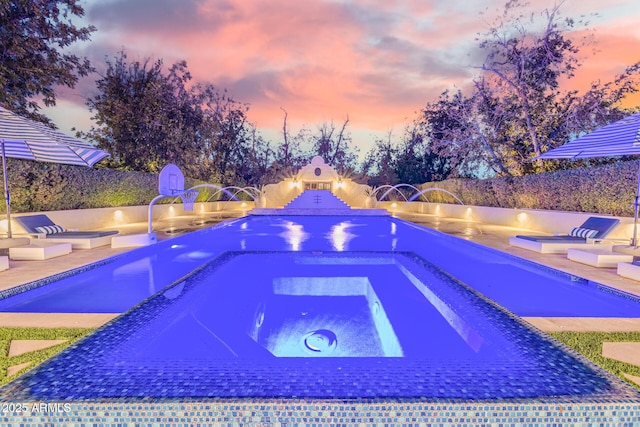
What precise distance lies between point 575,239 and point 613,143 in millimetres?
2631

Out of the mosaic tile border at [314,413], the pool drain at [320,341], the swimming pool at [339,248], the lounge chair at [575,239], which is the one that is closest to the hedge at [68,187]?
the swimming pool at [339,248]

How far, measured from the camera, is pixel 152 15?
1783 centimetres

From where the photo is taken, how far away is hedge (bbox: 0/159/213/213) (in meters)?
9.90

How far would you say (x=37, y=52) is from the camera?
1284cm

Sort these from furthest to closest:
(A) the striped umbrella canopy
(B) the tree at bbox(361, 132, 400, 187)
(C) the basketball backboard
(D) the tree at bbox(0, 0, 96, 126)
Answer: (B) the tree at bbox(361, 132, 400, 187) < (C) the basketball backboard < (D) the tree at bbox(0, 0, 96, 126) < (A) the striped umbrella canopy

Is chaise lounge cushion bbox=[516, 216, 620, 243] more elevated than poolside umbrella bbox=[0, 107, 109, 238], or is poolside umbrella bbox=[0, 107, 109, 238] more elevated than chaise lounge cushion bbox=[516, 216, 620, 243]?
poolside umbrella bbox=[0, 107, 109, 238]

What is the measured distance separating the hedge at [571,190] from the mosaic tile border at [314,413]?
10053 mm

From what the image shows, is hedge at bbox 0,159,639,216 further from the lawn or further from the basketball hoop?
the lawn

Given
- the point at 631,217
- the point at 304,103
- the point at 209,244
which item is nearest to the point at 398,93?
the point at 304,103

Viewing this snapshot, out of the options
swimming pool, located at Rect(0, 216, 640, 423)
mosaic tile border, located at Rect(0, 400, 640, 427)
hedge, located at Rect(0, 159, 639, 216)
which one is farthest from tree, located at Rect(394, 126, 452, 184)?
mosaic tile border, located at Rect(0, 400, 640, 427)

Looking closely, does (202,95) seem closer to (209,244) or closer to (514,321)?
(209,244)

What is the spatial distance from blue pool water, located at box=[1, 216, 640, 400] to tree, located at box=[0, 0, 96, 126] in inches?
413

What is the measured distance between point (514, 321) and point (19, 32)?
18.5 meters

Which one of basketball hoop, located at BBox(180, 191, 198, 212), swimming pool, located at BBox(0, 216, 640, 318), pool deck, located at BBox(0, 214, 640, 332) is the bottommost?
swimming pool, located at BBox(0, 216, 640, 318)
